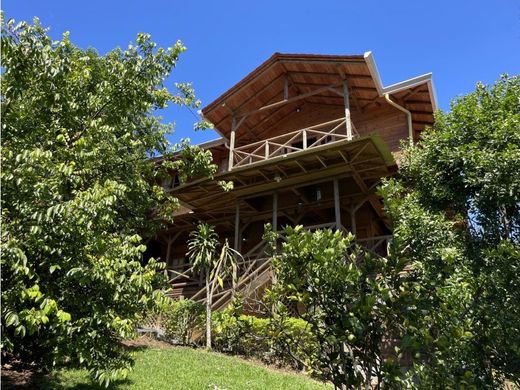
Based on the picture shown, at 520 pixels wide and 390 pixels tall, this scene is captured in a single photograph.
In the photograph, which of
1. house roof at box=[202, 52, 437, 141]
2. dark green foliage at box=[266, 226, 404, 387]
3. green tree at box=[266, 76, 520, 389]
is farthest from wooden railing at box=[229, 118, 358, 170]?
dark green foliage at box=[266, 226, 404, 387]

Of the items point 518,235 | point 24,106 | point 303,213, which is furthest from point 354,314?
point 303,213

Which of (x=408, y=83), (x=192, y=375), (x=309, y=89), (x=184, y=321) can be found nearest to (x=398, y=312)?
(x=192, y=375)

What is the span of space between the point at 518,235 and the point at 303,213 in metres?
9.87

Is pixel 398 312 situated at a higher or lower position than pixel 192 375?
higher

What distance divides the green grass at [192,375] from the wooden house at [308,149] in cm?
290

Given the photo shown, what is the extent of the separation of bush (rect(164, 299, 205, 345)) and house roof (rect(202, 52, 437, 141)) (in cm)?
743

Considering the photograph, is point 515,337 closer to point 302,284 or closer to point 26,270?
point 302,284

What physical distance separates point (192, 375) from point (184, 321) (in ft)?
12.2

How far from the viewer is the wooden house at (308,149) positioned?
1257 centimetres

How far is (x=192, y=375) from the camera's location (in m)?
7.73

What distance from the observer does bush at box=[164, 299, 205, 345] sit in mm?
11289

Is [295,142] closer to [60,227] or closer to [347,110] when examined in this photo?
[347,110]

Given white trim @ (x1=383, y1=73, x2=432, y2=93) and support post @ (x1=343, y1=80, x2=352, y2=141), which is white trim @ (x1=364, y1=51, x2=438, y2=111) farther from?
support post @ (x1=343, y1=80, x2=352, y2=141)

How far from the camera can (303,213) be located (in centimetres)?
1509
